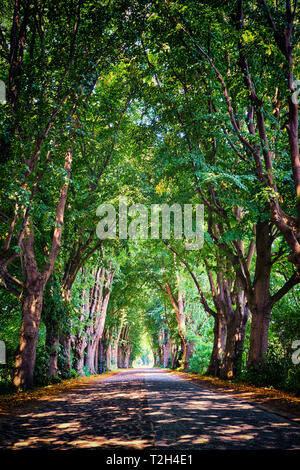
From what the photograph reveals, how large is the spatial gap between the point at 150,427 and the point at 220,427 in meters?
1.06

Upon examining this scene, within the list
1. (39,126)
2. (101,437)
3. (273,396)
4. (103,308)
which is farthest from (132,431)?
(103,308)

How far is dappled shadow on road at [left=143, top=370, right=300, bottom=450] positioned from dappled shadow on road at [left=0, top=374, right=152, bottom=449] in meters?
0.29

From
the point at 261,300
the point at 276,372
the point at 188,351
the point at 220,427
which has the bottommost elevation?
the point at 188,351

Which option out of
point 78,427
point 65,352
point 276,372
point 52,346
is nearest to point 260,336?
point 276,372

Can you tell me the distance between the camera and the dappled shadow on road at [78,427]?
4059mm

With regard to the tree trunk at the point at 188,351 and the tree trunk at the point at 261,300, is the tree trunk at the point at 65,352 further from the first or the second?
the tree trunk at the point at 188,351

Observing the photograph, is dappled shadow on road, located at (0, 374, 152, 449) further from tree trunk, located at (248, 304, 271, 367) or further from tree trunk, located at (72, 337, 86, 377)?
tree trunk, located at (72, 337, 86, 377)

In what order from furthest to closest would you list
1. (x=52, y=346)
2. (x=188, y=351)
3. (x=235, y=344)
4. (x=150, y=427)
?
(x=188, y=351), (x=235, y=344), (x=52, y=346), (x=150, y=427)

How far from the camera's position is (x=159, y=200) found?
14.6 meters

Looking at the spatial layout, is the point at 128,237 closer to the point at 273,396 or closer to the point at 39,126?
the point at 39,126

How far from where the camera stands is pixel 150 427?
16.1 ft

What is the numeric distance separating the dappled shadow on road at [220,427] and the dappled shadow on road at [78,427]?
29cm

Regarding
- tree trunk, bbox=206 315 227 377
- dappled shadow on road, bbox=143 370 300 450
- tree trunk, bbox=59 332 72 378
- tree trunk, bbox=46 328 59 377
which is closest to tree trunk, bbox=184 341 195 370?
tree trunk, bbox=206 315 227 377

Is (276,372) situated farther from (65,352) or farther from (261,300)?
(65,352)
